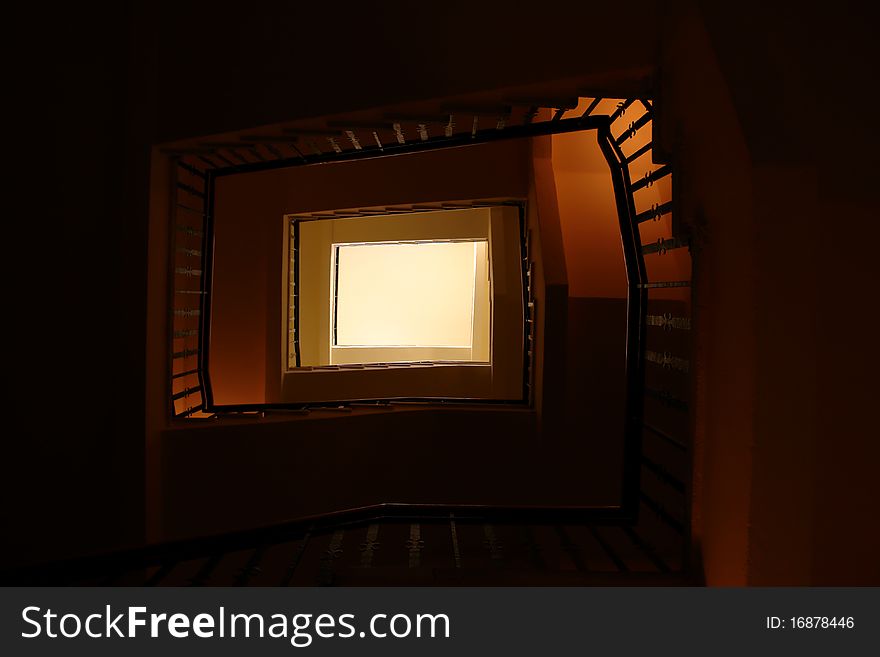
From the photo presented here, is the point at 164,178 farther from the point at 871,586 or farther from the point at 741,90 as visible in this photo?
the point at 871,586

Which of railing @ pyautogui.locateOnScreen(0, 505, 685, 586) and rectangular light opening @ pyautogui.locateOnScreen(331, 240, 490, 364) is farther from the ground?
rectangular light opening @ pyautogui.locateOnScreen(331, 240, 490, 364)

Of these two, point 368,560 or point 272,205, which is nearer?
point 368,560

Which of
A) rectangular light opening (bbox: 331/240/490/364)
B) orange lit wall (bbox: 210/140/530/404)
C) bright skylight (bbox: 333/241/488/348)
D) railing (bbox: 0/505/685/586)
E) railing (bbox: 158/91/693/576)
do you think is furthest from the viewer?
bright skylight (bbox: 333/241/488/348)

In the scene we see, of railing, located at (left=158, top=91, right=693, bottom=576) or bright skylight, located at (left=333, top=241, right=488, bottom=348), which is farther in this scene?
bright skylight, located at (left=333, top=241, right=488, bottom=348)

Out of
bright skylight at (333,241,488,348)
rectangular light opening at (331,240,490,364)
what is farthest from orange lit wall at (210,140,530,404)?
bright skylight at (333,241,488,348)

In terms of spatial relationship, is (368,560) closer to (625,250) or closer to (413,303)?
(625,250)

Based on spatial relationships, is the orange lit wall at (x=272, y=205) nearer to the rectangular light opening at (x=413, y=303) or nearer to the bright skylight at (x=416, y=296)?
the rectangular light opening at (x=413, y=303)

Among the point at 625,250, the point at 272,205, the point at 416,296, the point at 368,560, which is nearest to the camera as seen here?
the point at 368,560

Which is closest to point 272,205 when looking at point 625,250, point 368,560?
point 625,250

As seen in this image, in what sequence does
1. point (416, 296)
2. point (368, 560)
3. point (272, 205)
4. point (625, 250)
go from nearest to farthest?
point (368, 560)
point (625, 250)
point (272, 205)
point (416, 296)

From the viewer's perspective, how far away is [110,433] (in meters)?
3.99

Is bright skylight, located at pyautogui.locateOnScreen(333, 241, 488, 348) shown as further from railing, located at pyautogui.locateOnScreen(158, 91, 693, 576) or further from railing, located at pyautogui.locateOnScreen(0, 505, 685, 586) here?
railing, located at pyautogui.locateOnScreen(0, 505, 685, 586)

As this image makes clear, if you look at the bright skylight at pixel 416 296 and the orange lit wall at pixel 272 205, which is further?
the bright skylight at pixel 416 296

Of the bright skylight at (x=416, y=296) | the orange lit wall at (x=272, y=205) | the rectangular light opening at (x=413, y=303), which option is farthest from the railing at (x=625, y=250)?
the bright skylight at (x=416, y=296)
